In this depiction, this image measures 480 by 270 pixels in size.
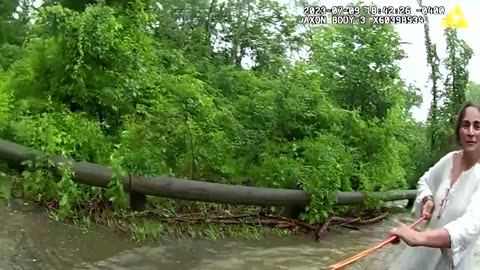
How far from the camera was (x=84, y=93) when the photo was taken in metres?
6.74

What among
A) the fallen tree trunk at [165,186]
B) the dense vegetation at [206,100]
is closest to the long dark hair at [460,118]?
the dense vegetation at [206,100]

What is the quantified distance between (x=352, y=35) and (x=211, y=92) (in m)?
3.08

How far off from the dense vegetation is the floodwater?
1.11 feet

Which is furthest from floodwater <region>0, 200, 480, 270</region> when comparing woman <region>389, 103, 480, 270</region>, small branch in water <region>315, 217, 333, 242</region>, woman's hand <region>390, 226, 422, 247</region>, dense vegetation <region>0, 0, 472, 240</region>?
woman's hand <region>390, 226, 422, 247</region>

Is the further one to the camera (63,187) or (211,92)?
(211,92)

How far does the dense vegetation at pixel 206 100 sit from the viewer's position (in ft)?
21.0

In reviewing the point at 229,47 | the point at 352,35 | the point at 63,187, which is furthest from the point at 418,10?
the point at 63,187

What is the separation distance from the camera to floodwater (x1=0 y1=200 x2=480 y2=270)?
520 centimetres

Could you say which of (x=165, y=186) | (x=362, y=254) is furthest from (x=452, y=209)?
(x=165, y=186)

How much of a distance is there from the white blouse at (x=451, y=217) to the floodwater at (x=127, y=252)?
320cm

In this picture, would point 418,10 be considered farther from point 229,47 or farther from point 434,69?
point 229,47

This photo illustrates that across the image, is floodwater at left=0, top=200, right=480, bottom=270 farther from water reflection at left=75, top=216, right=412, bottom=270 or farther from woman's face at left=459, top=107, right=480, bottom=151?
woman's face at left=459, top=107, right=480, bottom=151
